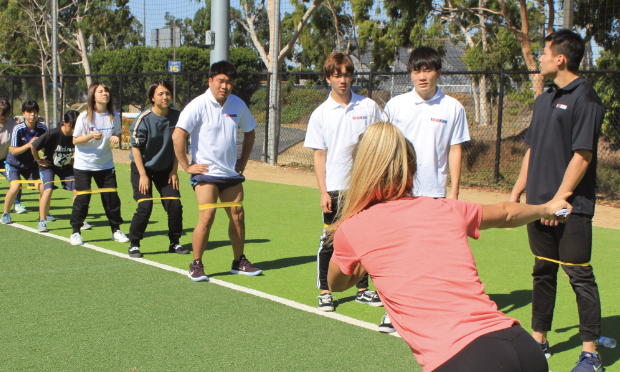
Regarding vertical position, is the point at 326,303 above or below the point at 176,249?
above

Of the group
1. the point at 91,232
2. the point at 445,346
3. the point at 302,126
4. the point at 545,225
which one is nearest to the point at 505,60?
the point at 302,126

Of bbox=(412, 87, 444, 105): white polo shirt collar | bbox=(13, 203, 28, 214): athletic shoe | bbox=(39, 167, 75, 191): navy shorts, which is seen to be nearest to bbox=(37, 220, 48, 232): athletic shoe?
bbox=(39, 167, 75, 191): navy shorts

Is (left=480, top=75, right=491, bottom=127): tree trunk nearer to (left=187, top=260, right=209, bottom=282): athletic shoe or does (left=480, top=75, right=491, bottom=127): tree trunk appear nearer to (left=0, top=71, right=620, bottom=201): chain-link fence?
(left=0, top=71, right=620, bottom=201): chain-link fence

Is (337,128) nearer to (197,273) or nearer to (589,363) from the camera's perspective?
(197,273)

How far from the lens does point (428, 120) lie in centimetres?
445

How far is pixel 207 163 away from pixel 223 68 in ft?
3.07

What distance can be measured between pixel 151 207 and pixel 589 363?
4.92 metres

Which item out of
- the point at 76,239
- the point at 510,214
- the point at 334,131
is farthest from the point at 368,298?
the point at 76,239

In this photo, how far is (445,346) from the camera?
185 centimetres

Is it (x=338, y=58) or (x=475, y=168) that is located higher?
(x=338, y=58)

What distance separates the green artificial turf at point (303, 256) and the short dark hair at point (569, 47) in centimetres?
200

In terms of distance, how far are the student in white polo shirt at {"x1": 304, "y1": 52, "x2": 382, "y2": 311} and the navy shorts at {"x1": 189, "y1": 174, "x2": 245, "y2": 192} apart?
115cm

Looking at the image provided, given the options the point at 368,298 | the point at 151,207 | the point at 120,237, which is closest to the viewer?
the point at 368,298

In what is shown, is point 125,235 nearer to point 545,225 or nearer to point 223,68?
point 223,68
